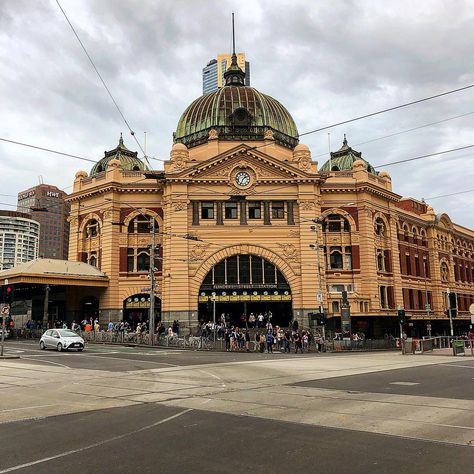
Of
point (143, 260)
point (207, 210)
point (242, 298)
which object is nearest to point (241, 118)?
point (207, 210)

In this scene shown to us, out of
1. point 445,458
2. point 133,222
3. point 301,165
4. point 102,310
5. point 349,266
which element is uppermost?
point 301,165

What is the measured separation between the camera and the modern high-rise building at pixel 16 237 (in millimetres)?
82375

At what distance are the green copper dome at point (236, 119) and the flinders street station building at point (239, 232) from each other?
0.16 metres

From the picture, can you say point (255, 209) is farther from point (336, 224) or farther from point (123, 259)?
point (123, 259)

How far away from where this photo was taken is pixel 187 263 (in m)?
50.1

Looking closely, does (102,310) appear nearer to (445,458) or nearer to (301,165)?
(301,165)

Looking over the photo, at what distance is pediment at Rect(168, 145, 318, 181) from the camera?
5175cm

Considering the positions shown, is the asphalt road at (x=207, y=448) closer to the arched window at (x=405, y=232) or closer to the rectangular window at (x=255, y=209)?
the rectangular window at (x=255, y=209)

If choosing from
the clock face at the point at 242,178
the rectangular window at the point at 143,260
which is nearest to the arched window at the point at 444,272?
the clock face at the point at 242,178

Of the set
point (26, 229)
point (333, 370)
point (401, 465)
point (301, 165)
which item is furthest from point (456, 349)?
point (26, 229)

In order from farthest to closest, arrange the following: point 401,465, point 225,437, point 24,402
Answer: point 24,402 → point 225,437 → point 401,465

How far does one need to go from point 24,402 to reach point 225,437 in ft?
22.4

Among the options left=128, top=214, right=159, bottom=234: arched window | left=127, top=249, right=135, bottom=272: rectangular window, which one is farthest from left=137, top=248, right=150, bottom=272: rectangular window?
left=128, top=214, right=159, bottom=234: arched window

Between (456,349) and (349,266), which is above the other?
(349,266)
